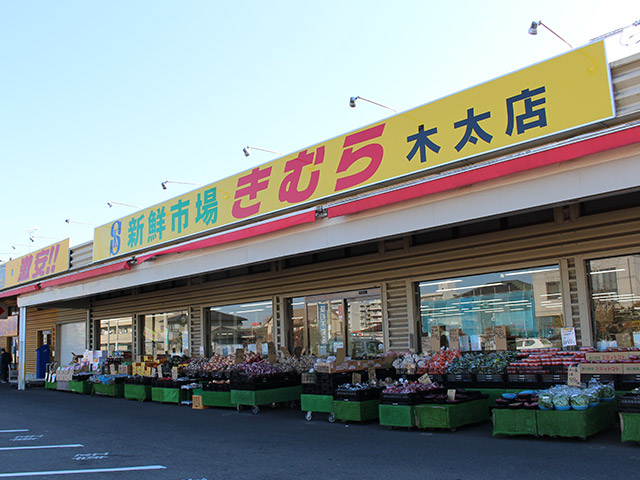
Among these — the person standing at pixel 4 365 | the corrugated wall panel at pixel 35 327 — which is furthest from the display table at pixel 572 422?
the person standing at pixel 4 365

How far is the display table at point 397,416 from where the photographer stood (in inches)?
352

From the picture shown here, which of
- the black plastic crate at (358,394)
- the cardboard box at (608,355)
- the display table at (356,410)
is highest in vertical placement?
the cardboard box at (608,355)

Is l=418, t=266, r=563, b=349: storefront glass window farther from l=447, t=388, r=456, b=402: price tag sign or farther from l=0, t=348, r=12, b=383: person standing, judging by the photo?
l=0, t=348, r=12, b=383: person standing

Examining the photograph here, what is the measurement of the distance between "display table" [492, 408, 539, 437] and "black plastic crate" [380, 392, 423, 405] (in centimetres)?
135

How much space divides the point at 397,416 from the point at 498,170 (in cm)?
406

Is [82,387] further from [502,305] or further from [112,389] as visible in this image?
[502,305]

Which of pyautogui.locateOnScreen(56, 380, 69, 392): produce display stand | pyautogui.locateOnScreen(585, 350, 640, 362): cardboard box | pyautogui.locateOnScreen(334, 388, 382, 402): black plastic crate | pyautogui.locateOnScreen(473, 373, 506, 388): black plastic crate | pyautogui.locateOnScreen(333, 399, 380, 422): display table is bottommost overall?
pyautogui.locateOnScreen(56, 380, 69, 392): produce display stand

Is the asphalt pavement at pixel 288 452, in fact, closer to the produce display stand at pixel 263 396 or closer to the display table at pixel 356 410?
the display table at pixel 356 410

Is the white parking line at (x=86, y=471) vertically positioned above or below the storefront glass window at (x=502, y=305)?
below

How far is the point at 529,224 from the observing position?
34.1 ft

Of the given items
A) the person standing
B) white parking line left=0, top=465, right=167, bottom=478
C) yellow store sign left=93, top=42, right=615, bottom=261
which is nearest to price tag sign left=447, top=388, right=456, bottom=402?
yellow store sign left=93, top=42, right=615, bottom=261

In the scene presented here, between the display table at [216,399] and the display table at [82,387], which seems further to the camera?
the display table at [82,387]

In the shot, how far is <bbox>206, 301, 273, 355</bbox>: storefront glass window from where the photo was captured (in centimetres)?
1588

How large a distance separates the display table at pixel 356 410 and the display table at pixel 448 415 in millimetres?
1144
